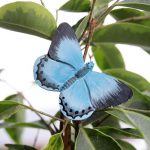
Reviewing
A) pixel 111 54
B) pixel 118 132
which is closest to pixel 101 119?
pixel 118 132

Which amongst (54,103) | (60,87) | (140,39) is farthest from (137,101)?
(54,103)

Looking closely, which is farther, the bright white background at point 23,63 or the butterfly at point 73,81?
the bright white background at point 23,63

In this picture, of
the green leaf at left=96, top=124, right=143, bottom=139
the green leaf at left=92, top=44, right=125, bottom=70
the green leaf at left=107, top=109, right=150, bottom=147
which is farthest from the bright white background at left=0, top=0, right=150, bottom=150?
the green leaf at left=107, top=109, right=150, bottom=147

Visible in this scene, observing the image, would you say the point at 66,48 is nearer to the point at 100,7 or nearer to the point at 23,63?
the point at 100,7

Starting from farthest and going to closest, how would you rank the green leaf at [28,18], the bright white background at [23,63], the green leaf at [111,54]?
1. the bright white background at [23,63]
2. the green leaf at [111,54]
3. the green leaf at [28,18]

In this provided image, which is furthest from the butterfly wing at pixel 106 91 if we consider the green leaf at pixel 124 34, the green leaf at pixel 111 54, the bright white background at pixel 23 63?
the bright white background at pixel 23 63

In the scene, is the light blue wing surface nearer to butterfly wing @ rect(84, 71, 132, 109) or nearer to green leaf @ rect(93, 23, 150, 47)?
butterfly wing @ rect(84, 71, 132, 109)

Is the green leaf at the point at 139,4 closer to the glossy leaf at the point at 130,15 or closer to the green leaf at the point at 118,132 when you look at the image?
the glossy leaf at the point at 130,15
